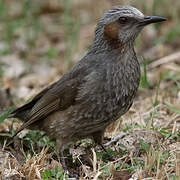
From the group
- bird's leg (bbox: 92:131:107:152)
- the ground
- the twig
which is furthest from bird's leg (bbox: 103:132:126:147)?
the twig

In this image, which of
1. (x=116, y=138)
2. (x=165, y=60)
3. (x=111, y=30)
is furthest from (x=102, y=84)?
(x=165, y=60)

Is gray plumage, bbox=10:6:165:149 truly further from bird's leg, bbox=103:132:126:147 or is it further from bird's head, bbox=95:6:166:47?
bird's leg, bbox=103:132:126:147

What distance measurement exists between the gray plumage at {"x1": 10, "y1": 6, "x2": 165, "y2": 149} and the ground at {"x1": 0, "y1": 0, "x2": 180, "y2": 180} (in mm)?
305

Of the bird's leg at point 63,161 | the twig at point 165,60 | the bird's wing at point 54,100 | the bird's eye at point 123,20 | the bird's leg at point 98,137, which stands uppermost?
the bird's eye at point 123,20

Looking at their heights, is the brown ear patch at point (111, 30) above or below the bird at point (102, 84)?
above

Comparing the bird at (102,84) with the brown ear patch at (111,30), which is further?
the brown ear patch at (111,30)

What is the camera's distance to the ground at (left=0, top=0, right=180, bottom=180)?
432 centimetres

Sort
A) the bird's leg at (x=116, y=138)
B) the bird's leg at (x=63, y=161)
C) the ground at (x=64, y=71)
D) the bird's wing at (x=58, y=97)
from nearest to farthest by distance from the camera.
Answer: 1. the ground at (x=64, y=71)
2. the bird's leg at (x=63, y=161)
3. the bird's wing at (x=58, y=97)
4. the bird's leg at (x=116, y=138)

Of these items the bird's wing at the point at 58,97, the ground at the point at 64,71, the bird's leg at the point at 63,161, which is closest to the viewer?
the ground at the point at 64,71

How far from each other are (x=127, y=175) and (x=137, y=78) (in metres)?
1.17

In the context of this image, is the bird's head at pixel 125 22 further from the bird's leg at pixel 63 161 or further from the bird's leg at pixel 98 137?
the bird's leg at pixel 63 161

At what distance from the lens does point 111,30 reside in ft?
16.2

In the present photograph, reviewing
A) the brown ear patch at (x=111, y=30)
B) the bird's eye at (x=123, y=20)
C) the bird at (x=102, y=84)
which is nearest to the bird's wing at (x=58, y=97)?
the bird at (x=102, y=84)

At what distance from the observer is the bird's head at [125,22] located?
4.85 meters
